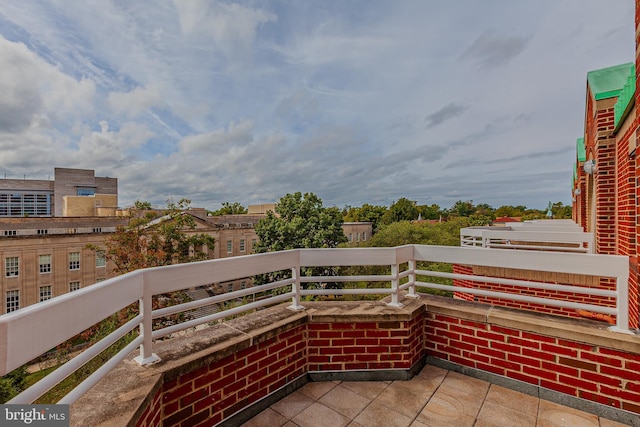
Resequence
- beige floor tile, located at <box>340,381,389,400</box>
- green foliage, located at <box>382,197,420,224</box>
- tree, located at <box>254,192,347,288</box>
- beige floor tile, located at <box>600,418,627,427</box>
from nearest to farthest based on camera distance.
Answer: beige floor tile, located at <box>600,418,627,427</box>
beige floor tile, located at <box>340,381,389,400</box>
tree, located at <box>254,192,347,288</box>
green foliage, located at <box>382,197,420,224</box>

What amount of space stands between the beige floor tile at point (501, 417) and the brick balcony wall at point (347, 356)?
38 cm

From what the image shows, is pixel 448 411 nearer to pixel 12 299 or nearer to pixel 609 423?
pixel 609 423

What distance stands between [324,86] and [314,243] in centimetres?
1162

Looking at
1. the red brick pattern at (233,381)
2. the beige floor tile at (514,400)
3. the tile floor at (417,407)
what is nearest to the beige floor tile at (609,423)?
the tile floor at (417,407)

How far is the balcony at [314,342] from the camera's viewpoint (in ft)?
4.61

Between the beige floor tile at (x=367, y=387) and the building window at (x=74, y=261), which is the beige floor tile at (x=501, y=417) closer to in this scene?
the beige floor tile at (x=367, y=387)

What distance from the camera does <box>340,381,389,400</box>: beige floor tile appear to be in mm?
2549

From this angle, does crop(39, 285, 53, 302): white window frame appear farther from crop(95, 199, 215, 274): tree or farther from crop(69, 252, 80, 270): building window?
crop(95, 199, 215, 274): tree

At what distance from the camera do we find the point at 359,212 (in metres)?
52.7

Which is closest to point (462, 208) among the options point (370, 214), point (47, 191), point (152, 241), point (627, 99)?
point (370, 214)

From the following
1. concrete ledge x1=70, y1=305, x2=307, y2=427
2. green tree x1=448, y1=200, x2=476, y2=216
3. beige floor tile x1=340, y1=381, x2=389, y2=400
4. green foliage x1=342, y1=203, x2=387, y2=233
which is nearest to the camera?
concrete ledge x1=70, y1=305, x2=307, y2=427

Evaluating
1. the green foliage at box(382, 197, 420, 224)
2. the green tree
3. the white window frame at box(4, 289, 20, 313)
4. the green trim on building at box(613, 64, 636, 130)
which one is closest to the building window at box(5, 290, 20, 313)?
the white window frame at box(4, 289, 20, 313)

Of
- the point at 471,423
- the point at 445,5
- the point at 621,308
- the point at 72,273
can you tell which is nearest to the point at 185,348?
the point at 471,423

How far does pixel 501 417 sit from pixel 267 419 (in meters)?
1.83
